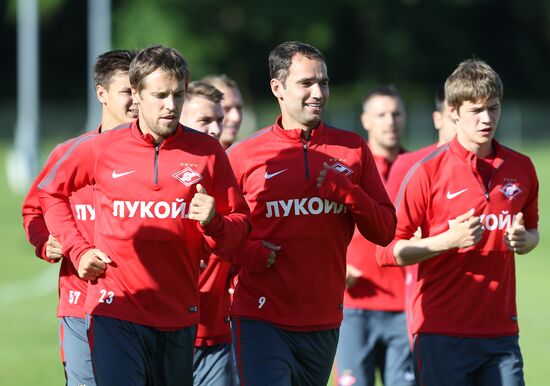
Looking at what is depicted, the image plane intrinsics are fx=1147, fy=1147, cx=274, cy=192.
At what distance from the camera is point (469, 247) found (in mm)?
6652

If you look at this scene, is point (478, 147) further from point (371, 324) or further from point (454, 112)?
point (371, 324)

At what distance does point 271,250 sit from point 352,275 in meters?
2.17

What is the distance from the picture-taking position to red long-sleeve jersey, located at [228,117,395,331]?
22.0ft

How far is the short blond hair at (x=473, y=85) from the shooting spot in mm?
6797

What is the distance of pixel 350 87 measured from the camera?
58281 millimetres

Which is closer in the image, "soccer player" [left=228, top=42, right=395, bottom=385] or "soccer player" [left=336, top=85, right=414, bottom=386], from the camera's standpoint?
"soccer player" [left=228, top=42, right=395, bottom=385]

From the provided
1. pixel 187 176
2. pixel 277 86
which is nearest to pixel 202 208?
pixel 187 176

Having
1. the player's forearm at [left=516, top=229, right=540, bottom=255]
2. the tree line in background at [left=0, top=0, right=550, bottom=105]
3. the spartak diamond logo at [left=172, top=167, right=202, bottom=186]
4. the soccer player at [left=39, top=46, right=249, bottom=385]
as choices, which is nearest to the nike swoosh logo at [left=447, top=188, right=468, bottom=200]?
the player's forearm at [left=516, top=229, right=540, bottom=255]

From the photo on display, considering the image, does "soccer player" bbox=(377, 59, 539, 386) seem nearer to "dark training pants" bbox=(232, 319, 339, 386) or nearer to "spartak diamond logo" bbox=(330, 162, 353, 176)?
"spartak diamond logo" bbox=(330, 162, 353, 176)

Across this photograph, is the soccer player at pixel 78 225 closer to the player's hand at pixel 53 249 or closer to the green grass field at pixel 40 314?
the player's hand at pixel 53 249

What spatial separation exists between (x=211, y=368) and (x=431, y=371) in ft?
5.37

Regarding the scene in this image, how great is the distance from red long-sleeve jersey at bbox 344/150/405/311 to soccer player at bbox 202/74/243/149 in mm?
1306

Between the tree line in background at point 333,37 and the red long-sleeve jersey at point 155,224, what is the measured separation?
152ft

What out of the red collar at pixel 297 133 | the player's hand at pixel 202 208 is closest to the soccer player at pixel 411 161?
the red collar at pixel 297 133
